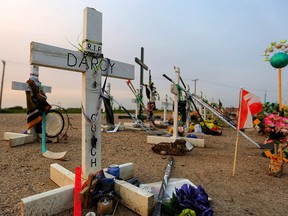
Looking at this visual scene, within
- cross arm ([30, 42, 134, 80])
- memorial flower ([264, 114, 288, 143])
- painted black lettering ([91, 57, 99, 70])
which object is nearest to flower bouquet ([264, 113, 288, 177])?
memorial flower ([264, 114, 288, 143])

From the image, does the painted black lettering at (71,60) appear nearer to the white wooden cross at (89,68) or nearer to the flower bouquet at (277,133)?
the white wooden cross at (89,68)

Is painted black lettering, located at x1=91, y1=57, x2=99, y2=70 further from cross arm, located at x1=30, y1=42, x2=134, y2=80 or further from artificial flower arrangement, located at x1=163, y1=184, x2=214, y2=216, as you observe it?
artificial flower arrangement, located at x1=163, y1=184, x2=214, y2=216

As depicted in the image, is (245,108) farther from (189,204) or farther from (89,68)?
(89,68)

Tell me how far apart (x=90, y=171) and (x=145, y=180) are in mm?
863

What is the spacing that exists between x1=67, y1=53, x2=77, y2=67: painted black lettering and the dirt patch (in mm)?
1546

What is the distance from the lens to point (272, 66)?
13.3 ft

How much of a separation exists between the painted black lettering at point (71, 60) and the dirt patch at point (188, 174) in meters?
1.55

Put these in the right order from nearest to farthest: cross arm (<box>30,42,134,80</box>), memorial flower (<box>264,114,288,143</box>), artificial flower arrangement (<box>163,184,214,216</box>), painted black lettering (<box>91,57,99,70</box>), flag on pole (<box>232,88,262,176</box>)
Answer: artificial flower arrangement (<box>163,184,214,216</box>)
cross arm (<box>30,42,134,80</box>)
painted black lettering (<box>91,57,99,70</box>)
memorial flower (<box>264,114,288,143</box>)
flag on pole (<box>232,88,262,176</box>)

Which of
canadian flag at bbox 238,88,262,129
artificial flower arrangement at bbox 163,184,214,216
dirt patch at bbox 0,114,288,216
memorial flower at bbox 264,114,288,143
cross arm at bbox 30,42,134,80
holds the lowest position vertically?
dirt patch at bbox 0,114,288,216

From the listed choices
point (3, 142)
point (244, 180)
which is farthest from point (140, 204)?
point (3, 142)

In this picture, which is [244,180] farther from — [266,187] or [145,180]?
[145,180]

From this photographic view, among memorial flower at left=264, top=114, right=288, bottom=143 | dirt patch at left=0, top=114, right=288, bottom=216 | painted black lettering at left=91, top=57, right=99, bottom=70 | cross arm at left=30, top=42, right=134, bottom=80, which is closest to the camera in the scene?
cross arm at left=30, top=42, right=134, bottom=80

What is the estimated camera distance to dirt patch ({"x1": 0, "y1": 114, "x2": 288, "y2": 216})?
2.48 metres

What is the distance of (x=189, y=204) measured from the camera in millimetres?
A: 2109
